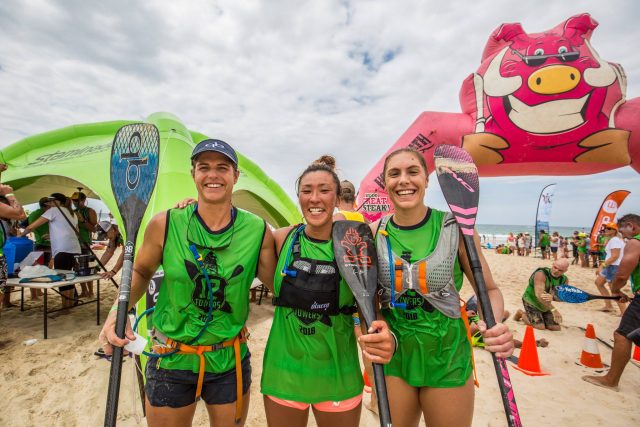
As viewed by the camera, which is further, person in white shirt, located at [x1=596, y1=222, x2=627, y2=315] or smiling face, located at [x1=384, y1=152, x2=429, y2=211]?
person in white shirt, located at [x1=596, y1=222, x2=627, y2=315]

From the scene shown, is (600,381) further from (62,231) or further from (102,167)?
(62,231)

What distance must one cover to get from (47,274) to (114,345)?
406 cm

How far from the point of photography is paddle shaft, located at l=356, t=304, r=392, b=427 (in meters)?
1.24

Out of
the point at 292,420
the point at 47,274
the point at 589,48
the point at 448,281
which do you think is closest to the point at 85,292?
the point at 47,274

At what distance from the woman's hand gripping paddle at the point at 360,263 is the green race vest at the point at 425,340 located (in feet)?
0.44

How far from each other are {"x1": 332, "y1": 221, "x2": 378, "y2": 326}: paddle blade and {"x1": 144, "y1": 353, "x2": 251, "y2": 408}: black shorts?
0.79 m

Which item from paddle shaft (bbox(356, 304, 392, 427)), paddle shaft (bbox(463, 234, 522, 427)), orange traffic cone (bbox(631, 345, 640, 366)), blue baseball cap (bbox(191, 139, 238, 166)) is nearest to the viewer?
paddle shaft (bbox(356, 304, 392, 427))

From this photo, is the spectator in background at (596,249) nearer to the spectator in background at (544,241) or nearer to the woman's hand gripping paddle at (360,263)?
A: the spectator in background at (544,241)

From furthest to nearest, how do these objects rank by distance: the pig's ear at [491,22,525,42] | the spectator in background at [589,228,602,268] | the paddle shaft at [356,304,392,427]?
the spectator in background at [589,228,602,268]
the pig's ear at [491,22,525,42]
the paddle shaft at [356,304,392,427]

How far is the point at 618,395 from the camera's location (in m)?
3.13

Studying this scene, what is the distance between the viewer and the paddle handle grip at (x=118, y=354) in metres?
1.29

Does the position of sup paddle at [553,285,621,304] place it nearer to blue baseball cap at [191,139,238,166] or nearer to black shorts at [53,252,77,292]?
blue baseball cap at [191,139,238,166]

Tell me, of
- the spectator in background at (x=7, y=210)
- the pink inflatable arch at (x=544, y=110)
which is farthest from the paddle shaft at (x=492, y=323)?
the pink inflatable arch at (x=544, y=110)

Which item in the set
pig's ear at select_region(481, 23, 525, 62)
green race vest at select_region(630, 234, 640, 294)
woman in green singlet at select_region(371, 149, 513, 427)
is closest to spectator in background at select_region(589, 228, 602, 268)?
pig's ear at select_region(481, 23, 525, 62)
